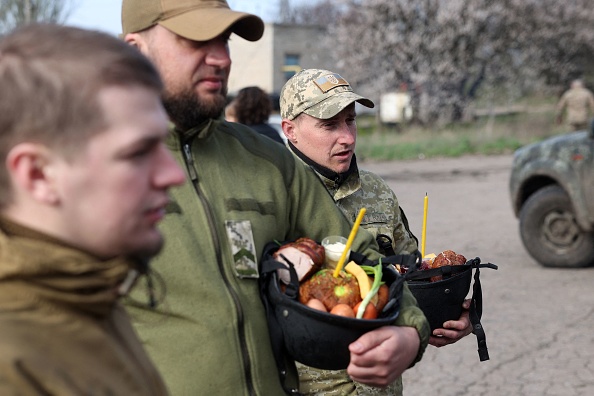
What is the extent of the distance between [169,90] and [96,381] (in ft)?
3.54

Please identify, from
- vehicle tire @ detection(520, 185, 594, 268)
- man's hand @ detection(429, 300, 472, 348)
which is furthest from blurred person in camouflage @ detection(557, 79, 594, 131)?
man's hand @ detection(429, 300, 472, 348)

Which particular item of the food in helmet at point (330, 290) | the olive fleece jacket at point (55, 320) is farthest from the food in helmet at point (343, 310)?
the olive fleece jacket at point (55, 320)

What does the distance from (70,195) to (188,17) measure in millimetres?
1057

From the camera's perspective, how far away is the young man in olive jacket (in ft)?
4.29

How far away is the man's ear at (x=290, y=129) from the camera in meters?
3.91

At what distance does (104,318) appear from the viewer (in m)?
1.47

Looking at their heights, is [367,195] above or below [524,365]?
above

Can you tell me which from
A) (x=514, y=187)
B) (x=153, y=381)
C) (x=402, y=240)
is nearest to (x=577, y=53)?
(x=514, y=187)

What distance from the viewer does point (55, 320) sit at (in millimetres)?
1365

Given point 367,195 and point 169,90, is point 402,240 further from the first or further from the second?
point 169,90

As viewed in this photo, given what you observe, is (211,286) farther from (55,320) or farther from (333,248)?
(55,320)

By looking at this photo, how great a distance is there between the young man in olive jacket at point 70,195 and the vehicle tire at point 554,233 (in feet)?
28.3

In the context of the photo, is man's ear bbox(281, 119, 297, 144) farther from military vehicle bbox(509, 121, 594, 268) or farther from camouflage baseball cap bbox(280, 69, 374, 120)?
military vehicle bbox(509, 121, 594, 268)

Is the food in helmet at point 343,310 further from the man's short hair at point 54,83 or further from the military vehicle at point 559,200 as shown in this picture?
the military vehicle at point 559,200
